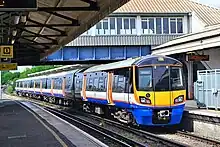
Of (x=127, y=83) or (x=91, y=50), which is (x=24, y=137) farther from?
(x=91, y=50)

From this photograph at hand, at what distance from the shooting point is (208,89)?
20797mm

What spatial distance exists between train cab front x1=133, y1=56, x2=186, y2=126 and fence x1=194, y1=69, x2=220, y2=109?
6.78 feet

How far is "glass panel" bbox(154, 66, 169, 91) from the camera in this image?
59.9 ft

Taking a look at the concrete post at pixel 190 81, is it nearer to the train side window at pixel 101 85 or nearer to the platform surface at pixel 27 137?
the train side window at pixel 101 85

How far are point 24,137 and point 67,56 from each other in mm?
26029

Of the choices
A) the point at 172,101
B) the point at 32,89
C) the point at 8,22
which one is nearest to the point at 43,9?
the point at 8,22

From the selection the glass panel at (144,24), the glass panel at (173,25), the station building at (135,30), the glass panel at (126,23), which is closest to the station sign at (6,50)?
the station building at (135,30)

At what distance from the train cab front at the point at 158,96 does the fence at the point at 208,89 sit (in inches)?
81.3

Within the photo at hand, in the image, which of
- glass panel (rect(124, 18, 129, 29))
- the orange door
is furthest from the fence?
glass panel (rect(124, 18, 129, 29))

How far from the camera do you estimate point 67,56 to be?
3978cm

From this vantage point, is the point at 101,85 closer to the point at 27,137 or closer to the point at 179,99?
the point at 179,99

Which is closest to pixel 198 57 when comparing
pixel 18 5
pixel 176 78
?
pixel 176 78

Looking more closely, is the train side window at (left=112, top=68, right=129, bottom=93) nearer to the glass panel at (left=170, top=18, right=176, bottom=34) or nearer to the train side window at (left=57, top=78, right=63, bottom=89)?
the train side window at (left=57, top=78, right=63, bottom=89)

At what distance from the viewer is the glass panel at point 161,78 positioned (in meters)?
18.3
